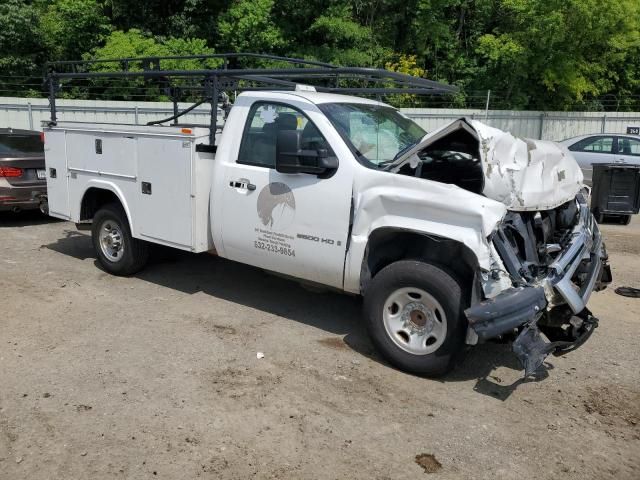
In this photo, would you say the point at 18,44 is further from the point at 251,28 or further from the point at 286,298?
the point at 286,298

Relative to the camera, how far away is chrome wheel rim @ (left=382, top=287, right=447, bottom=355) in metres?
4.38

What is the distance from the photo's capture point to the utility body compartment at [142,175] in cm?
573

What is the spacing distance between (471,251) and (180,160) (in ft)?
9.83

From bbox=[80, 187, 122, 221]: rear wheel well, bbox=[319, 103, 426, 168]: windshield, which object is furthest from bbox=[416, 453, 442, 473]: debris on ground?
bbox=[80, 187, 122, 221]: rear wheel well

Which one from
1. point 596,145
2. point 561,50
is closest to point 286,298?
point 596,145

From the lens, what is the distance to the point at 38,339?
16.8 ft

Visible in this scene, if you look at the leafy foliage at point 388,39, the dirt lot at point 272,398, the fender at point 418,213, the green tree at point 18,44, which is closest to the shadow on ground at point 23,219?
the dirt lot at point 272,398

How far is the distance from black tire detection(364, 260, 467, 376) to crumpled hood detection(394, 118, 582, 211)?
726mm

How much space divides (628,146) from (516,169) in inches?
429

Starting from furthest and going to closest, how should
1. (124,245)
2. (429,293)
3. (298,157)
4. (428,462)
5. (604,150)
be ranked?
1. (604,150)
2. (124,245)
3. (298,157)
4. (429,293)
5. (428,462)

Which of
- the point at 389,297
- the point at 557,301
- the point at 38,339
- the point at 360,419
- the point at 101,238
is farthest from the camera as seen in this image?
the point at 101,238

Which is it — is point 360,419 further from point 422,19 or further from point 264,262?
point 422,19

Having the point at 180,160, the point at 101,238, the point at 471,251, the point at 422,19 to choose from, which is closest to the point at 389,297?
the point at 471,251

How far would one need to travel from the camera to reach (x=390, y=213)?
15.0 feet
